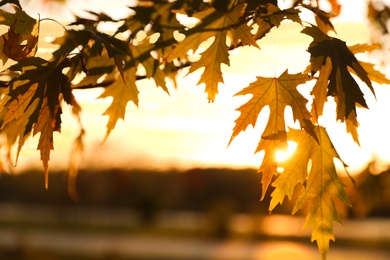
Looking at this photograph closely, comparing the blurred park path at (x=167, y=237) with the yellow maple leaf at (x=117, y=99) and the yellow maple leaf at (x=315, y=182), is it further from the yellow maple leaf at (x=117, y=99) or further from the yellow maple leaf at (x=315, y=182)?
the yellow maple leaf at (x=315, y=182)

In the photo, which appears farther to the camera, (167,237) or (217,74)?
(167,237)

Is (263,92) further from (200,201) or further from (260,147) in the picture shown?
(200,201)

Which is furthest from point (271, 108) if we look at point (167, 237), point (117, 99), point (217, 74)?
point (167, 237)

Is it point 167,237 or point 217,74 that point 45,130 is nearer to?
point 217,74

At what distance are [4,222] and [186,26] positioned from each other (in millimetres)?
33832

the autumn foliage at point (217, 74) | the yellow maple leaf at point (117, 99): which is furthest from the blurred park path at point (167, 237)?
the autumn foliage at point (217, 74)

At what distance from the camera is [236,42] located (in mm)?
1463

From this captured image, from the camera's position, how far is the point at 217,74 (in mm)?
1471

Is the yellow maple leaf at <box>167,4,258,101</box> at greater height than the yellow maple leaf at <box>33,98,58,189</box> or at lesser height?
greater

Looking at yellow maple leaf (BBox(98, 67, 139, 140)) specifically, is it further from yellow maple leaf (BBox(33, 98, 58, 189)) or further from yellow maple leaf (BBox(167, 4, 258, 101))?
yellow maple leaf (BBox(33, 98, 58, 189))

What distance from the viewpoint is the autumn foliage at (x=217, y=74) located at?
1.35m

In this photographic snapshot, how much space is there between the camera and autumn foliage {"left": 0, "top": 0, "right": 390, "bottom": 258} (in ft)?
4.42

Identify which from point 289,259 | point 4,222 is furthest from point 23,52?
point 4,222

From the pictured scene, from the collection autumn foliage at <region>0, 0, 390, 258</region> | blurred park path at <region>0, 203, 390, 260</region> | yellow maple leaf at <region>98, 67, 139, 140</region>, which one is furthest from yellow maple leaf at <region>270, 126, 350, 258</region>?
blurred park path at <region>0, 203, 390, 260</region>
